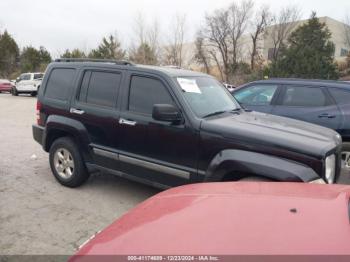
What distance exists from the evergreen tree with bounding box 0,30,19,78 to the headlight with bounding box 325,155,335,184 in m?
56.6

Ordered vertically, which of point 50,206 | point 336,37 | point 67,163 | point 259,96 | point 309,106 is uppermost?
point 336,37

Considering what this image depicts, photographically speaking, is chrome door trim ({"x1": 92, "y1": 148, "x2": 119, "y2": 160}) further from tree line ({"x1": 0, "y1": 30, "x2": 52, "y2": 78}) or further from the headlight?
tree line ({"x1": 0, "y1": 30, "x2": 52, "y2": 78})

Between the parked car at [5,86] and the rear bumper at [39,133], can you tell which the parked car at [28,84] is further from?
the rear bumper at [39,133]

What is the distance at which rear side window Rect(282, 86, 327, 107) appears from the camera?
6547mm

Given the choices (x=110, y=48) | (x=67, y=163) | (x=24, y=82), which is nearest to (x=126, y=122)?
(x=67, y=163)

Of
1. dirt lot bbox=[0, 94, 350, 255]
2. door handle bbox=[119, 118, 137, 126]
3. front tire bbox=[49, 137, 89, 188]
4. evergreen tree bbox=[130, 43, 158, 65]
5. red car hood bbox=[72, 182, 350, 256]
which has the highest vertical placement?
evergreen tree bbox=[130, 43, 158, 65]

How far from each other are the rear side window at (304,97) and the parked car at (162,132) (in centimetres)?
183

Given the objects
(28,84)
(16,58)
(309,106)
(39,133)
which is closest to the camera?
(39,133)

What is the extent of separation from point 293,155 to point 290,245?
2.28 metres

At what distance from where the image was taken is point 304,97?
6684 mm

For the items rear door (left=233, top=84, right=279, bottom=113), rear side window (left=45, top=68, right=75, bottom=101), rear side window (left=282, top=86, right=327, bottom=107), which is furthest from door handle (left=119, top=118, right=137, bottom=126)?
rear side window (left=282, top=86, right=327, bottom=107)

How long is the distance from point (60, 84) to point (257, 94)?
362cm

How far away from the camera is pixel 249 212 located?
187 cm

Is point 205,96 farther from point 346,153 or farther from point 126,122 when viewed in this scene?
point 346,153
